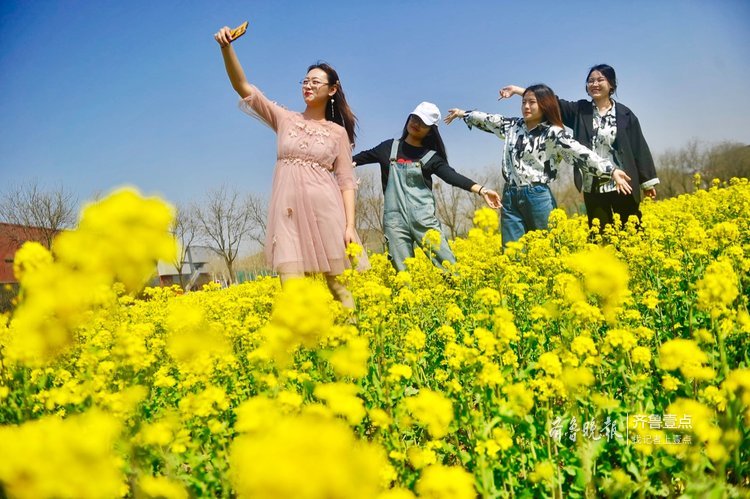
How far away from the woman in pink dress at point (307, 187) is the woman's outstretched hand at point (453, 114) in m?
2.35

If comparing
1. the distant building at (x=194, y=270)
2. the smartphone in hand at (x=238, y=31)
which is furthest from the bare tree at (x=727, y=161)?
the smartphone in hand at (x=238, y=31)

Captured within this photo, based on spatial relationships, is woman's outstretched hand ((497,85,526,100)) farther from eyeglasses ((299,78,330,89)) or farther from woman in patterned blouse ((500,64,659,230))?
eyeglasses ((299,78,330,89))

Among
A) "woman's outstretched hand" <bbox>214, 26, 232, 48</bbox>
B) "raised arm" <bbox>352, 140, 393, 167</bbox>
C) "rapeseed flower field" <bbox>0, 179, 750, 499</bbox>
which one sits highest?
"woman's outstretched hand" <bbox>214, 26, 232, 48</bbox>

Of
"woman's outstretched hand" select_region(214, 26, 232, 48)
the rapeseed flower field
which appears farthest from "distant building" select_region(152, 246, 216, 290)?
the rapeseed flower field

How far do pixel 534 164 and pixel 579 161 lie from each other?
1.42 feet

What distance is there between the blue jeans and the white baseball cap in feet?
3.58

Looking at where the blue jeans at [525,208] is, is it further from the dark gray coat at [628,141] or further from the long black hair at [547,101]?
the dark gray coat at [628,141]

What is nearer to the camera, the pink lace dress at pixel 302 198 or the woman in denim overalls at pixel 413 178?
the pink lace dress at pixel 302 198

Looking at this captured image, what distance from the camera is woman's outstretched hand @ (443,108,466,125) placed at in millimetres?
5824

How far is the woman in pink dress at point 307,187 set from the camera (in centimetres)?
359

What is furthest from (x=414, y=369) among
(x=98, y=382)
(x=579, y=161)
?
(x=579, y=161)

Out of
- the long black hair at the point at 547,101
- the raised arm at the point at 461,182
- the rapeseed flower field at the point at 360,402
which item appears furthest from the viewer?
the long black hair at the point at 547,101

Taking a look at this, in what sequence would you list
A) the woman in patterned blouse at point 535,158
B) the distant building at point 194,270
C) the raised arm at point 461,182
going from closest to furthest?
the raised arm at point 461,182 → the woman in patterned blouse at point 535,158 → the distant building at point 194,270

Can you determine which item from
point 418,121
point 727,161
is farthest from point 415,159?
point 727,161
